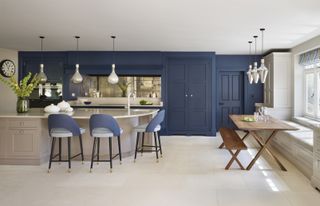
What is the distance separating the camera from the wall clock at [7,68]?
745 centimetres

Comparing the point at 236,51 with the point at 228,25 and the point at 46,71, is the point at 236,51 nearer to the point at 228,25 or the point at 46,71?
the point at 228,25

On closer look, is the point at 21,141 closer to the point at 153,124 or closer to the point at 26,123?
the point at 26,123

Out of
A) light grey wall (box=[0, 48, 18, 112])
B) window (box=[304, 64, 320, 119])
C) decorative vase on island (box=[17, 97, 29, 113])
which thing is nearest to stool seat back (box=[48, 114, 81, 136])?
decorative vase on island (box=[17, 97, 29, 113])

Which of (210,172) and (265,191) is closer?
(265,191)

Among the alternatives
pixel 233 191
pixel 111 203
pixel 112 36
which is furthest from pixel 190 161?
pixel 112 36

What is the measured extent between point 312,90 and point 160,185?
4.49 meters

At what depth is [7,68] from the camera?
761cm

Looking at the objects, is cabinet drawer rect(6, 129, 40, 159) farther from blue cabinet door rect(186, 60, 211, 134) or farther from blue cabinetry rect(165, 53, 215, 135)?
blue cabinet door rect(186, 60, 211, 134)

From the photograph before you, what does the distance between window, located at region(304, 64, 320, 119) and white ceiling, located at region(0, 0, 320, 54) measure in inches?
28.5

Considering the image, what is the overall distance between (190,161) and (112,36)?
2985mm

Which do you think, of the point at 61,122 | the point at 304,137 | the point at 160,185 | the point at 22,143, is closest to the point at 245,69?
the point at 304,137

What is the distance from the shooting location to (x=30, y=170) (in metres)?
4.37

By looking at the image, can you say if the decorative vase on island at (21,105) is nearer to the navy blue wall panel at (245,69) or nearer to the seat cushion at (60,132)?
the seat cushion at (60,132)

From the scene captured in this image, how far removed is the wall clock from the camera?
7449 mm
